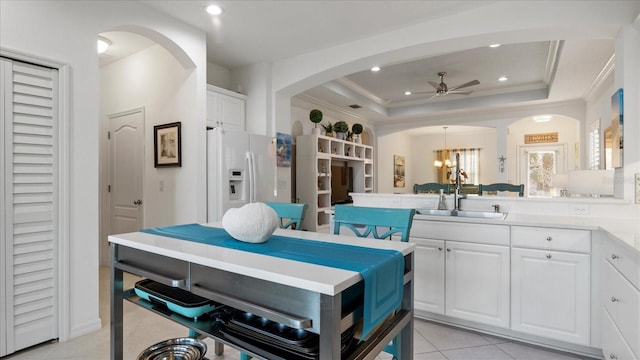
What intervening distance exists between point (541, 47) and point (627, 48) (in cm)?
193

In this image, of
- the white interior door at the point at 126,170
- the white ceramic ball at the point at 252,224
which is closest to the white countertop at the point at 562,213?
the white ceramic ball at the point at 252,224

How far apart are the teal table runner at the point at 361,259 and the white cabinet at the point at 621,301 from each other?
3.64ft

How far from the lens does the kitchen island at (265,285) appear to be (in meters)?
0.99

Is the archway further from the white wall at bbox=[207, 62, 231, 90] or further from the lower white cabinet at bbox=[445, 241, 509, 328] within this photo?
the lower white cabinet at bbox=[445, 241, 509, 328]

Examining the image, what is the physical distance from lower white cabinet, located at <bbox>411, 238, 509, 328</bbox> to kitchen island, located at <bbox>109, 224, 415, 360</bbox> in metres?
1.26

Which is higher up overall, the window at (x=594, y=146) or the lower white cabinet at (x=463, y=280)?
the window at (x=594, y=146)

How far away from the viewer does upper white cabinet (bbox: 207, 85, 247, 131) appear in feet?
13.2

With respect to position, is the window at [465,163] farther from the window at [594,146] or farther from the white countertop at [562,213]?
the white countertop at [562,213]

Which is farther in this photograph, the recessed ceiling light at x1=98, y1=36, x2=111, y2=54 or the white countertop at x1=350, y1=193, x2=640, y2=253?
the recessed ceiling light at x1=98, y1=36, x2=111, y2=54

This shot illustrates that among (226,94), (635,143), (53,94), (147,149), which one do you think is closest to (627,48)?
(635,143)

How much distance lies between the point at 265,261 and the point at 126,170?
3825 mm

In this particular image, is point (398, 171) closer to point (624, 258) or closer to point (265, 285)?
point (624, 258)

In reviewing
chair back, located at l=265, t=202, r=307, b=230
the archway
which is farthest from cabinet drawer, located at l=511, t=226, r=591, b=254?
the archway

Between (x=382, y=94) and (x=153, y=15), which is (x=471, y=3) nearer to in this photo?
(x=153, y=15)
